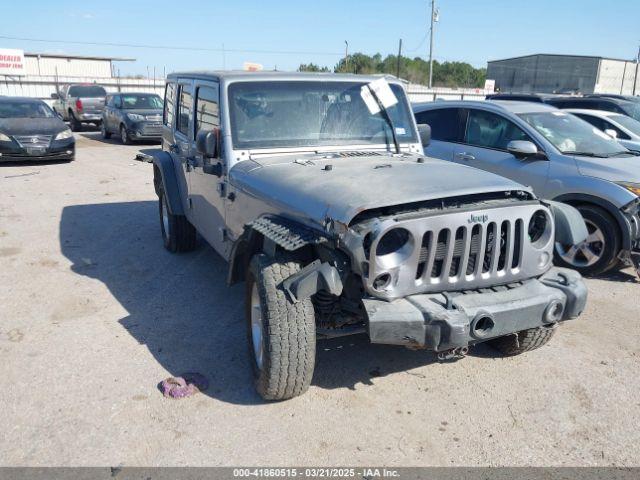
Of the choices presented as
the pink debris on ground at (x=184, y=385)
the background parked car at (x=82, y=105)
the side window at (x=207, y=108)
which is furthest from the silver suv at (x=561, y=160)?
the background parked car at (x=82, y=105)

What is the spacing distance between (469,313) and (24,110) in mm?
13530

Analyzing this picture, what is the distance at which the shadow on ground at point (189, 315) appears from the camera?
12.7ft

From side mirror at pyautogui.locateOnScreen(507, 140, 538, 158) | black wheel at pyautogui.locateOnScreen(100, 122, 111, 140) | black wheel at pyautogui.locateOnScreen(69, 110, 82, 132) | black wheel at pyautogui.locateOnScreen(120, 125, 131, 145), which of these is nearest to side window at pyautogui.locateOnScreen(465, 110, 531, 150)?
side mirror at pyautogui.locateOnScreen(507, 140, 538, 158)

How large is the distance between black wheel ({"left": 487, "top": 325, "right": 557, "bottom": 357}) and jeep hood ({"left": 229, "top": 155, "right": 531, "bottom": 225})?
112 cm

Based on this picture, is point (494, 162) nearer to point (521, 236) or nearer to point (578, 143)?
point (578, 143)

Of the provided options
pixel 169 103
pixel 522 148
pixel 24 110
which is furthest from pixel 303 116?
pixel 24 110

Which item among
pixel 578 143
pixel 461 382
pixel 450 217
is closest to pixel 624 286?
pixel 578 143

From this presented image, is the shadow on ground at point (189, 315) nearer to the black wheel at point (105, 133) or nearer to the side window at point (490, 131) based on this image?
the side window at point (490, 131)

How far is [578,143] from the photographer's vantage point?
654 cm

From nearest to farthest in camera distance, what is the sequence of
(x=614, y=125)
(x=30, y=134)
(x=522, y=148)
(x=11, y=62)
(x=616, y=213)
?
(x=616, y=213) < (x=522, y=148) < (x=614, y=125) < (x=30, y=134) < (x=11, y=62)

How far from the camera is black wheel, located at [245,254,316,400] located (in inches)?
123

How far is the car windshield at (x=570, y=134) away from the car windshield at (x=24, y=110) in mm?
11520

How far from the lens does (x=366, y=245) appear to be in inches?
118

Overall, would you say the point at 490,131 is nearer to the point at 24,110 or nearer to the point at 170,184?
the point at 170,184
